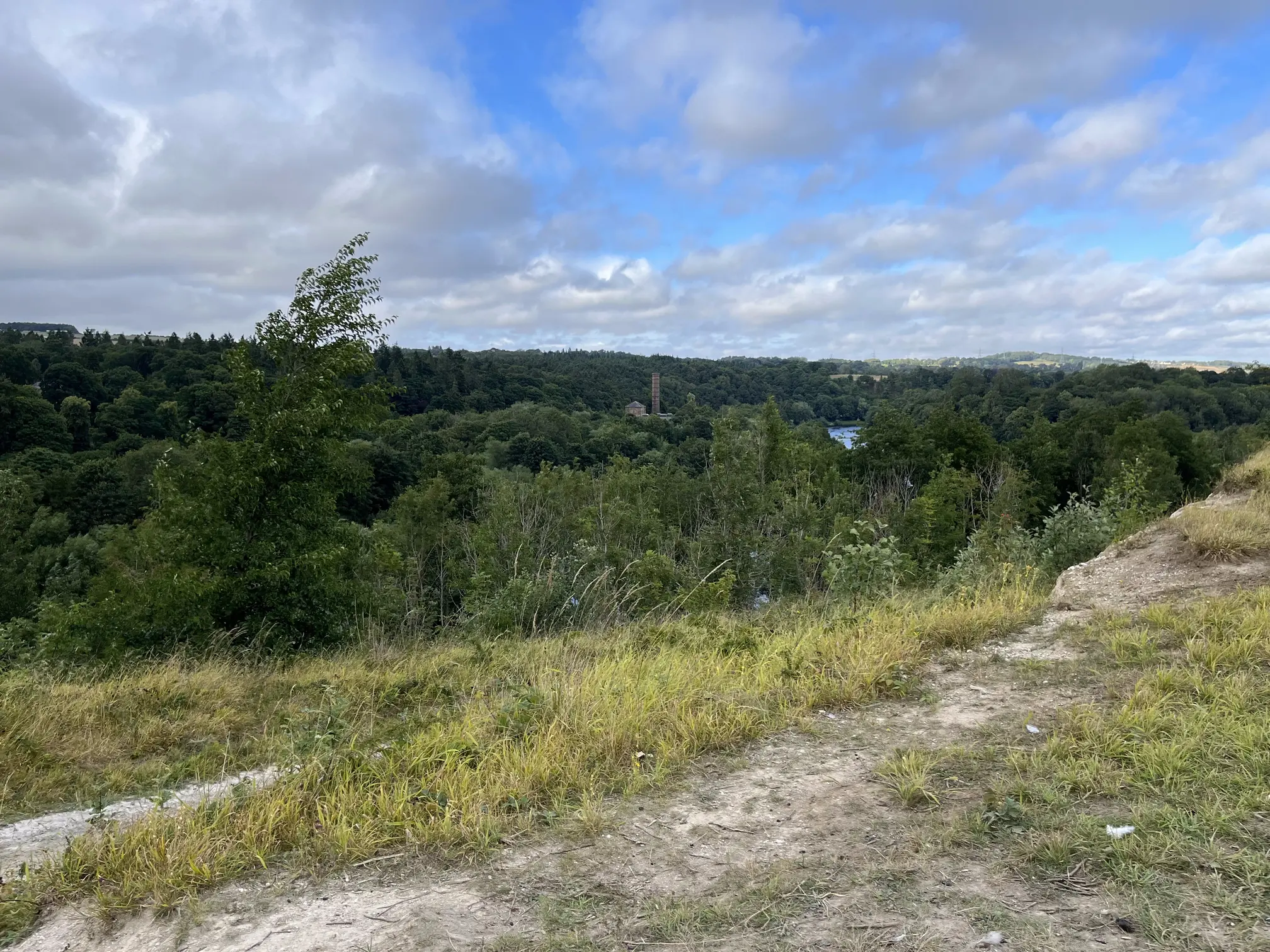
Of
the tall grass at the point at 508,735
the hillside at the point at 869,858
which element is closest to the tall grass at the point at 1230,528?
the tall grass at the point at 508,735

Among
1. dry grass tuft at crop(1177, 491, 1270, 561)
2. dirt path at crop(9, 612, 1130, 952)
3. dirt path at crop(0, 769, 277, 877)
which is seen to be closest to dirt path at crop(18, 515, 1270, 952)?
dirt path at crop(9, 612, 1130, 952)

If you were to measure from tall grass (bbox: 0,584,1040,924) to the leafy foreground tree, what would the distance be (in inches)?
148

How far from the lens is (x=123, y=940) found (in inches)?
99.8

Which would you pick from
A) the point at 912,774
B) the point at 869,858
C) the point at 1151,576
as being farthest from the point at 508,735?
the point at 1151,576

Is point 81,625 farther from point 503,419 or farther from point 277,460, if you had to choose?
point 503,419

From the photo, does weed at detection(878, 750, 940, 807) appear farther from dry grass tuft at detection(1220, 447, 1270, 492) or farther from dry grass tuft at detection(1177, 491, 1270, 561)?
dry grass tuft at detection(1220, 447, 1270, 492)

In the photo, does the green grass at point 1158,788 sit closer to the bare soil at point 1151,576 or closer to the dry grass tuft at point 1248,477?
the bare soil at point 1151,576

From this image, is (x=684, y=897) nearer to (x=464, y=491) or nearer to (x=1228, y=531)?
(x=1228, y=531)

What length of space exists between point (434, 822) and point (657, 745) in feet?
4.21

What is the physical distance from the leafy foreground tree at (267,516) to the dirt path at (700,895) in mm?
7536

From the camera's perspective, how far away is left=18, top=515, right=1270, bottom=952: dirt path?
7.91 ft

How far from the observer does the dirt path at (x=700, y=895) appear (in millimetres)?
2412

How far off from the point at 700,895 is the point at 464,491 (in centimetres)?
4234

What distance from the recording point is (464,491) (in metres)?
43.5
